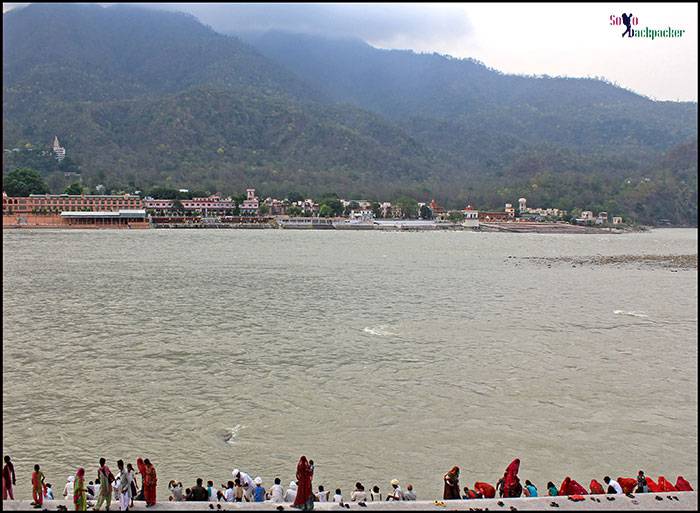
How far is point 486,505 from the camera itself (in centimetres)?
794

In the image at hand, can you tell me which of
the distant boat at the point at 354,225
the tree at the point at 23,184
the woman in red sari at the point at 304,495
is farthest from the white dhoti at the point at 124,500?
the tree at the point at 23,184

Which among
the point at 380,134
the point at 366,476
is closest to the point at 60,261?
the point at 366,476

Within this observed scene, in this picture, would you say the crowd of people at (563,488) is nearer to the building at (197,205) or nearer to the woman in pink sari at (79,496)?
the woman in pink sari at (79,496)

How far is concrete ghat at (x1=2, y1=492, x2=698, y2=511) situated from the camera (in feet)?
25.5

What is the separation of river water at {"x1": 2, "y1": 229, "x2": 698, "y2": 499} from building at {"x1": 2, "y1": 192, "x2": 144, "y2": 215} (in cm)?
5869

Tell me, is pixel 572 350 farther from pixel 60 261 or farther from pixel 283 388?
pixel 60 261

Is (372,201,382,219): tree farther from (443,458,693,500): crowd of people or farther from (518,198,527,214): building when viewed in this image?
(443,458,693,500): crowd of people

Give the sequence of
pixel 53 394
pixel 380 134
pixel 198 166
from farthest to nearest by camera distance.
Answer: pixel 380 134
pixel 198 166
pixel 53 394

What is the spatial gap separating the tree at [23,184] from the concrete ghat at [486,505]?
92.5 meters

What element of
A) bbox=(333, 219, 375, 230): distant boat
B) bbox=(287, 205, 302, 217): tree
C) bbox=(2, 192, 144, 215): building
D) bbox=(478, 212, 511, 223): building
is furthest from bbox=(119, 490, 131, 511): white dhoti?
bbox=(478, 212, 511, 223): building

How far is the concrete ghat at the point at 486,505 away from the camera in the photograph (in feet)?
25.5

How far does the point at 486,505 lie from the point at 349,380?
28.3 ft

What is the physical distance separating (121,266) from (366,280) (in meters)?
16.7

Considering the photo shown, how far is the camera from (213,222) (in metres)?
95.6
